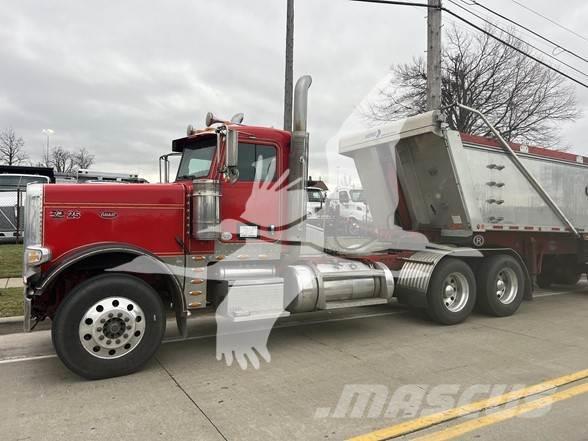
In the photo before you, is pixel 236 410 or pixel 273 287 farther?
pixel 273 287

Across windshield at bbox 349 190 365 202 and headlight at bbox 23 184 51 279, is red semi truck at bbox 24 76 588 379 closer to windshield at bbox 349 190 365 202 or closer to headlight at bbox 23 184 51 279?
headlight at bbox 23 184 51 279

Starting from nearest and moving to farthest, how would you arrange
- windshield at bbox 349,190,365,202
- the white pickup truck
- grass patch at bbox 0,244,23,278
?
the white pickup truck → windshield at bbox 349,190,365,202 → grass patch at bbox 0,244,23,278

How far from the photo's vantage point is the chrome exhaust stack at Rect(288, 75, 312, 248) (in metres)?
5.84

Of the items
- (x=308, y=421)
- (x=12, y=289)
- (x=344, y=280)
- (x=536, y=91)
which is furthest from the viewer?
(x=536, y=91)

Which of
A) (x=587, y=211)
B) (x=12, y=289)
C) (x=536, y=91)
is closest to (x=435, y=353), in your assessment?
(x=587, y=211)

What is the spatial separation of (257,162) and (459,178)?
3.23m

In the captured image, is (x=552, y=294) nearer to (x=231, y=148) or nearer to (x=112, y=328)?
(x=231, y=148)

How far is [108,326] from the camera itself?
481 cm

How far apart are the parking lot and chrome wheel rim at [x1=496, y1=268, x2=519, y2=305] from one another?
0.86 meters

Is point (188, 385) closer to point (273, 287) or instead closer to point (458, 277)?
point (273, 287)

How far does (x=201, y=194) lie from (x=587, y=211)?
8.02m

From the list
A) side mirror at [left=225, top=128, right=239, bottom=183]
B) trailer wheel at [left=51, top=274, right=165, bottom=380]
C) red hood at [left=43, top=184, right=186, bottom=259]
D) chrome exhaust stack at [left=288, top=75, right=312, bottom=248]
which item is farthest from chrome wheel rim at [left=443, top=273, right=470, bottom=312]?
trailer wheel at [left=51, top=274, right=165, bottom=380]

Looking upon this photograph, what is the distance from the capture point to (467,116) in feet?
75.6

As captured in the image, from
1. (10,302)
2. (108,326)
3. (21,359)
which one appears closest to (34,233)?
(108,326)
